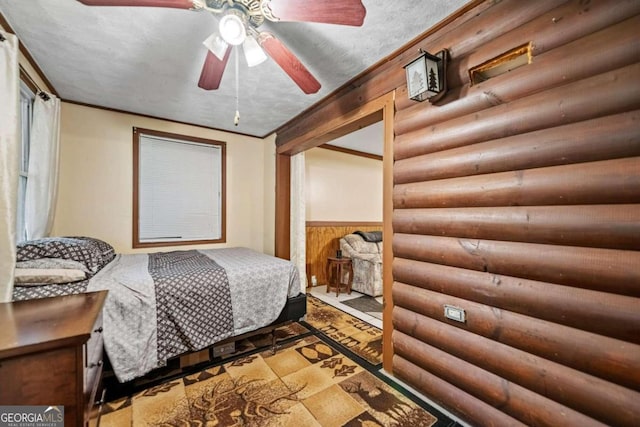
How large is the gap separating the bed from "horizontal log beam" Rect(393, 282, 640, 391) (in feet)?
4.72

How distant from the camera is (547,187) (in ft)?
4.04

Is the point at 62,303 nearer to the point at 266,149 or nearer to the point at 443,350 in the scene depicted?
the point at 443,350

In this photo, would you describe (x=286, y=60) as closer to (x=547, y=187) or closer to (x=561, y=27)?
(x=561, y=27)

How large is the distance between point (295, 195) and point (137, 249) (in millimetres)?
2143

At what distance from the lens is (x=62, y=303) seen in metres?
1.33

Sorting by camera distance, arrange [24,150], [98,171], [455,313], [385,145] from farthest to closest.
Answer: [98,171] → [24,150] → [385,145] → [455,313]

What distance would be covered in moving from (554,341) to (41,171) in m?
4.05

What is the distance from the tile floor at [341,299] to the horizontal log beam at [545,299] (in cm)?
159

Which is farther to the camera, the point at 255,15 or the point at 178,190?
the point at 178,190

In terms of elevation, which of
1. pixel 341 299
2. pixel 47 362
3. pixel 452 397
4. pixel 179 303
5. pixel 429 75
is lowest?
pixel 341 299

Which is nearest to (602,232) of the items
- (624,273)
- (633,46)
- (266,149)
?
(624,273)

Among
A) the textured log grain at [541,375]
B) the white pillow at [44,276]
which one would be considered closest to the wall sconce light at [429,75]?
the textured log grain at [541,375]

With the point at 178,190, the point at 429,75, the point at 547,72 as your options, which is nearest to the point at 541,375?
the point at 547,72
